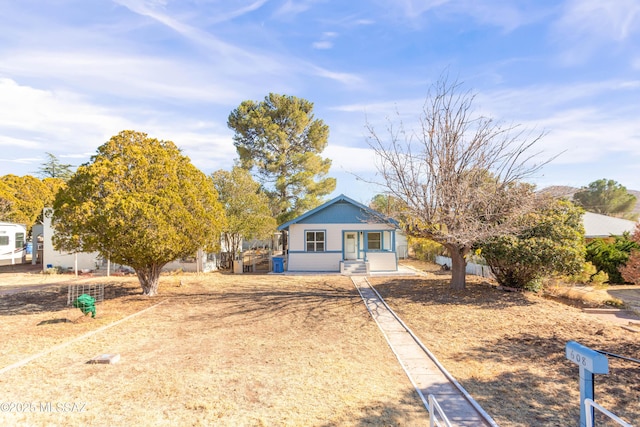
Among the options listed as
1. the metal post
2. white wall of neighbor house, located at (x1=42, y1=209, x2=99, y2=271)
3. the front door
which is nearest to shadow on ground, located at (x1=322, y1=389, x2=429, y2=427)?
the metal post

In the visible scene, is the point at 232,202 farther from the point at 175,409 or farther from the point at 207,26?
the point at 175,409

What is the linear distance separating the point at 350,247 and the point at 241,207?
7.30 m

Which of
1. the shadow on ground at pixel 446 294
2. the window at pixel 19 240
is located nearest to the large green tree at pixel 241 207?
the shadow on ground at pixel 446 294

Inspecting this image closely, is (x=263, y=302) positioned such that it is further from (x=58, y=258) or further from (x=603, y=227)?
(x=603, y=227)

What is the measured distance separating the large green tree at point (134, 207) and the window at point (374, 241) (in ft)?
35.1

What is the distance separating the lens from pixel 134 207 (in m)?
11.7

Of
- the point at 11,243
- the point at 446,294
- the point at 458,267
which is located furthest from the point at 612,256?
the point at 11,243

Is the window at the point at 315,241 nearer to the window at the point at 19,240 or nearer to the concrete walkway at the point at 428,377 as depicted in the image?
the concrete walkway at the point at 428,377

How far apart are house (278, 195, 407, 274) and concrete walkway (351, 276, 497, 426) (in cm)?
A: 1124

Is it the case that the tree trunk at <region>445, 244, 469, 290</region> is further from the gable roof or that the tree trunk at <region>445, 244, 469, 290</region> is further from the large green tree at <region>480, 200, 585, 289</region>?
the gable roof

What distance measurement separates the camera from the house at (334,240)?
72.5ft

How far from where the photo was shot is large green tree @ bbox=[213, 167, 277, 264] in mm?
23000

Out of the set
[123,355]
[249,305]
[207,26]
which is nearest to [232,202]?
[249,305]

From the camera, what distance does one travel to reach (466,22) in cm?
1112
